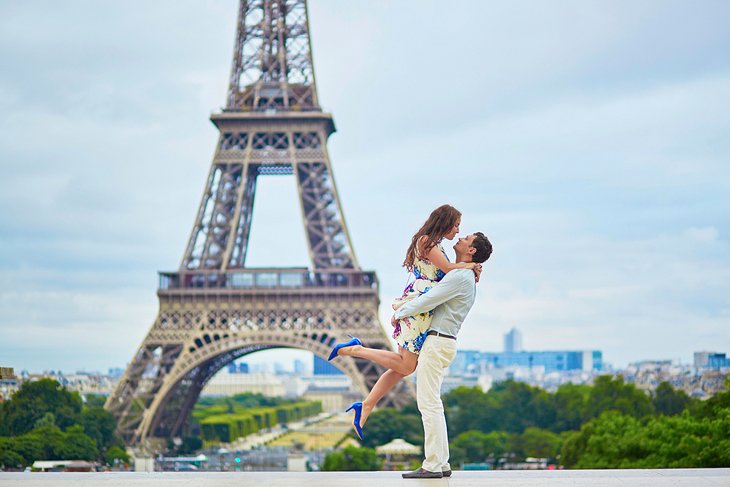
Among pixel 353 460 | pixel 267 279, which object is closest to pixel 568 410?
pixel 353 460

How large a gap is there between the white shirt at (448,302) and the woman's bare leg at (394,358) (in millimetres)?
304

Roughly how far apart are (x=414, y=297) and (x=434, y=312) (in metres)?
0.18

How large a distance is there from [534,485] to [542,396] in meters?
49.5

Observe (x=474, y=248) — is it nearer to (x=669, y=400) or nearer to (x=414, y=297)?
(x=414, y=297)

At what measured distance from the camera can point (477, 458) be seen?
149ft

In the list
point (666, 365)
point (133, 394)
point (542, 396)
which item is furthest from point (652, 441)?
point (666, 365)

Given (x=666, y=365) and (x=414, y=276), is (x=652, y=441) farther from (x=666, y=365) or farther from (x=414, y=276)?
(x=666, y=365)

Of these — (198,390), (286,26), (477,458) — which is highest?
(286,26)

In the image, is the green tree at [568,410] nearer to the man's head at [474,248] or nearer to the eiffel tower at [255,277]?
the eiffel tower at [255,277]

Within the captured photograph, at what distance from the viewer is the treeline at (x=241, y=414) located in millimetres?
67188

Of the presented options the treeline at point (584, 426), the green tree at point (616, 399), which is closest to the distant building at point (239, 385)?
the treeline at point (584, 426)

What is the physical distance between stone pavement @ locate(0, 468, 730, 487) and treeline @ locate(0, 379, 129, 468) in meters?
24.9

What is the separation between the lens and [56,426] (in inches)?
1414

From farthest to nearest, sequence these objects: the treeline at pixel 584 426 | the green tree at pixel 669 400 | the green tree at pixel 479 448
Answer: the green tree at pixel 669 400, the green tree at pixel 479 448, the treeline at pixel 584 426
